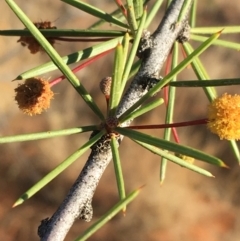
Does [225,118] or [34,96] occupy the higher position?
[34,96]

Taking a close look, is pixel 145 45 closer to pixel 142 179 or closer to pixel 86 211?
pixel 86 211

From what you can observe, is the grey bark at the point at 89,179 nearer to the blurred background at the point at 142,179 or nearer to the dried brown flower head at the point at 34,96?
the dried brown flower head at the point at 34,96

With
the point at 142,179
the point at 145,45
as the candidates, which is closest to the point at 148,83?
the point at 145,45

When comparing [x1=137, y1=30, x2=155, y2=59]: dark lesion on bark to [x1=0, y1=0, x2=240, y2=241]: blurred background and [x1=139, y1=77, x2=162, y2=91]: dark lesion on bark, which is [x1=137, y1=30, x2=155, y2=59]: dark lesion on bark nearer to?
[x1=139, y1=77, x2=162, y2=91]: dark lesion on bark

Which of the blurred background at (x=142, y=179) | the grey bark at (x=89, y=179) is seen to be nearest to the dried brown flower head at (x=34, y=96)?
the grey bark at (x=89, y=179)

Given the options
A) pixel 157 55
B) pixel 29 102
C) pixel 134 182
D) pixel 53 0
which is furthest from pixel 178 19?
pixel 53 0
